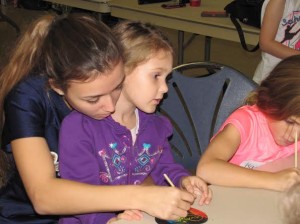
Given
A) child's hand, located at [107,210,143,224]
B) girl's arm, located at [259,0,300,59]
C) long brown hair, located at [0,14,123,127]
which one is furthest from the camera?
girl's arm, located at [259,0,300,59]

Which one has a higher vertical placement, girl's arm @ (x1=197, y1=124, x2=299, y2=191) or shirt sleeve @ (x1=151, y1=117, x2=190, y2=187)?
girl's arm @ (x1=197, y1=124, x2=299, y2=191)

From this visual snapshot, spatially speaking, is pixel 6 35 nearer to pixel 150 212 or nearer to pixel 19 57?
pixel 19 57

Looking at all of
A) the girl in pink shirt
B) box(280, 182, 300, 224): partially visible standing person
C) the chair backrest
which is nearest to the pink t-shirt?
the girl in pink shirt

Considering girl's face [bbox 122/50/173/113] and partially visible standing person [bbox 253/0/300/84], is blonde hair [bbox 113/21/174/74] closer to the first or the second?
girl's face [bbox 122/50/173/113]

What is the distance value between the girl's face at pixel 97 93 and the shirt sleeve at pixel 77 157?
0.18 feet

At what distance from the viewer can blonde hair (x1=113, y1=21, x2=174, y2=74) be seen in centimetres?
128

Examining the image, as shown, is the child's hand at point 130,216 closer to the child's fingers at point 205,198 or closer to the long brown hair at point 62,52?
the child's fingers at point 205,198

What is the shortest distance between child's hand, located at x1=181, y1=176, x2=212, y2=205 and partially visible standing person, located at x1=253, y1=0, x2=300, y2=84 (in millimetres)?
1114

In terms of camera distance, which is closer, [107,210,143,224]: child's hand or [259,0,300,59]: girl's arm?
[107,210,143,224]: child's hand

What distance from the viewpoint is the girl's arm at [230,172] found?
1.17 meters

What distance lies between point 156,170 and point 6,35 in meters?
4.49

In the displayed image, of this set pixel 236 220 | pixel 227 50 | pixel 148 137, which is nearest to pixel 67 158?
pixel 148 137

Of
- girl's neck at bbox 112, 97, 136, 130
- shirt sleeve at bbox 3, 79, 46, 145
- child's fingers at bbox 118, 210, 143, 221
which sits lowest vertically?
child's fingers at bbox 118, 210, 143, 221

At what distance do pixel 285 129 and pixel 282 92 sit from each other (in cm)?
12
